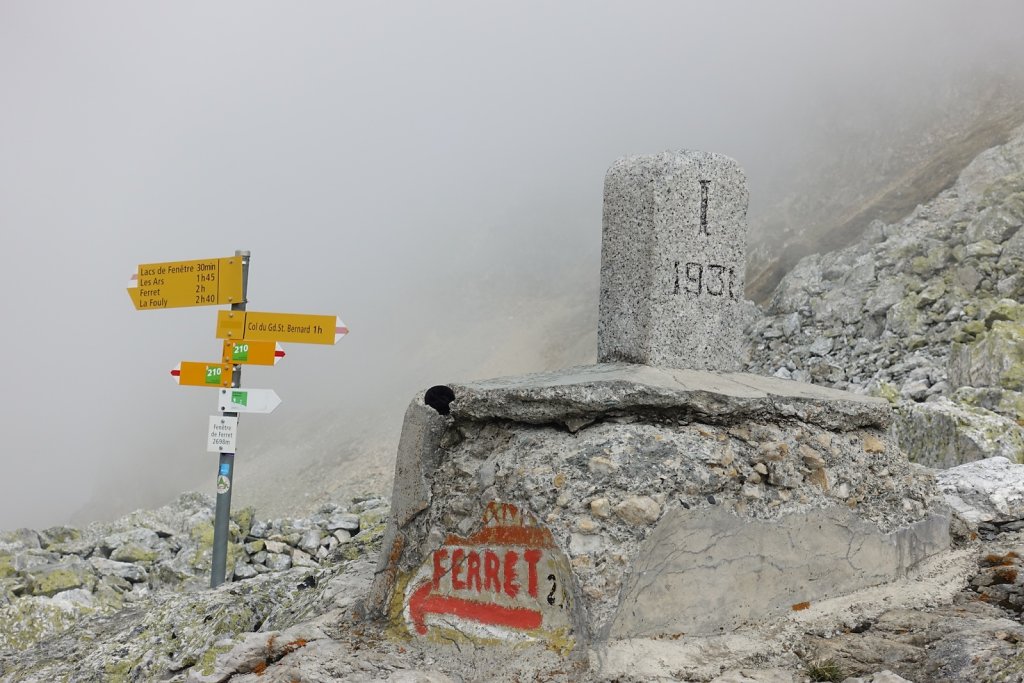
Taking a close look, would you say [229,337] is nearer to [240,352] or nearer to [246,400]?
[240,352]

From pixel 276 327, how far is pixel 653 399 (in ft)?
12.5

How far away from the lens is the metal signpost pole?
668 centimetres

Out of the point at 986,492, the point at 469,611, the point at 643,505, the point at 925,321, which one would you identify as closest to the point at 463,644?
the point at 469,611

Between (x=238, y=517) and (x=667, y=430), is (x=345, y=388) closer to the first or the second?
(x=238, y=517)

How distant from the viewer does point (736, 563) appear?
147 inches

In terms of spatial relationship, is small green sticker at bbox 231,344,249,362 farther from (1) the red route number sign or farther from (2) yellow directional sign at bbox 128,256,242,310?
(1) the red route number sign

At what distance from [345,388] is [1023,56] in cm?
2637

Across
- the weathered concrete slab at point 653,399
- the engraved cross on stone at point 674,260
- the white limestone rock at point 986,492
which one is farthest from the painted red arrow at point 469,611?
the white limestone rock at point 986,492

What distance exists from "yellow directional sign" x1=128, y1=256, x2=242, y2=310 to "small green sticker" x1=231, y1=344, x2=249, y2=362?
0.37 meters

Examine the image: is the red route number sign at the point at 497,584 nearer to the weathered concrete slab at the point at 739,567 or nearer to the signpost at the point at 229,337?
the weathered concrete slab at the point at 739,567

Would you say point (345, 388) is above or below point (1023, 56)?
below

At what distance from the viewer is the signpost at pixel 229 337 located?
6.73 meters

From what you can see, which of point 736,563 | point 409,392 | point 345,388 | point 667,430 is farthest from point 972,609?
point 345,388

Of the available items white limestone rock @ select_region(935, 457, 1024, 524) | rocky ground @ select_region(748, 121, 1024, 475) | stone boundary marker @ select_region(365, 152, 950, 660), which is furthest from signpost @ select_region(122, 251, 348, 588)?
rocky ground @ select_region(748, 121, 1024, 475)
